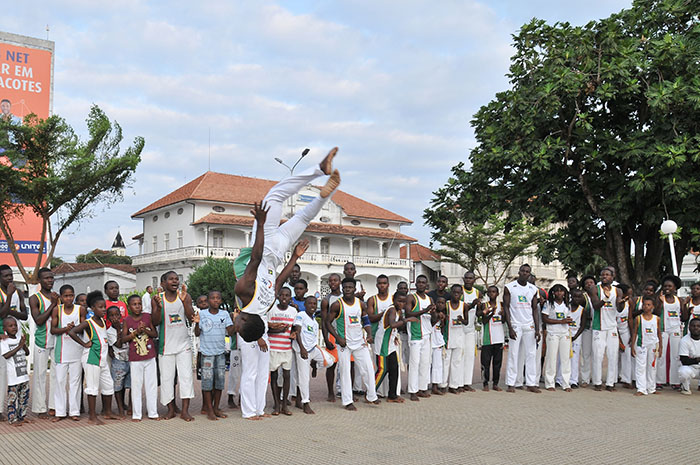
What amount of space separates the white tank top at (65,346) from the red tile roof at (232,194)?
116ft

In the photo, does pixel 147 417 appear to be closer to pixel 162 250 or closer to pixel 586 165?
pixel 586 165

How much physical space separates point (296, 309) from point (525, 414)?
347cm

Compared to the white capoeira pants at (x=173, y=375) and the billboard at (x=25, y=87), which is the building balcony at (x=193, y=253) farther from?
the white capoeira pants at (x=173, y=375)

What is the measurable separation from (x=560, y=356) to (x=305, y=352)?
192 inches

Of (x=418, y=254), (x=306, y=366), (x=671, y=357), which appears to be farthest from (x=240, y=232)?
(x=306, y=366)

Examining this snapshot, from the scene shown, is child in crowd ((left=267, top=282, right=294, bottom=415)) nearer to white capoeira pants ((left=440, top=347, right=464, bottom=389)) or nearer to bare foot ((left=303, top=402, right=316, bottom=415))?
bare foot ((left=303, top=402, right=316, bottom=415))

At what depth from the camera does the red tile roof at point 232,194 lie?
44.2m

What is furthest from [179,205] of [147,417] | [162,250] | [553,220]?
[147,417]

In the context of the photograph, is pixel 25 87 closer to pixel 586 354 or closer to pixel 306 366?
pixel 306 366

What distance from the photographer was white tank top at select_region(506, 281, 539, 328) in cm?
1065

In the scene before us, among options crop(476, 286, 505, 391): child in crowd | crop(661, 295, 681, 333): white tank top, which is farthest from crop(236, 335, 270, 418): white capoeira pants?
crop(661, 295, 681, 333): white tank top

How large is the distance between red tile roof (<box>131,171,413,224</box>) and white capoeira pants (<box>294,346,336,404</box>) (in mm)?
35419

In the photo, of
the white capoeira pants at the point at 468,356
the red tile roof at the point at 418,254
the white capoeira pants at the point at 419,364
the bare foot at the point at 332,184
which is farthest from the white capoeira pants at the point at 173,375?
the red tile roof at the point at 418,254

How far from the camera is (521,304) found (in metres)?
10.6
